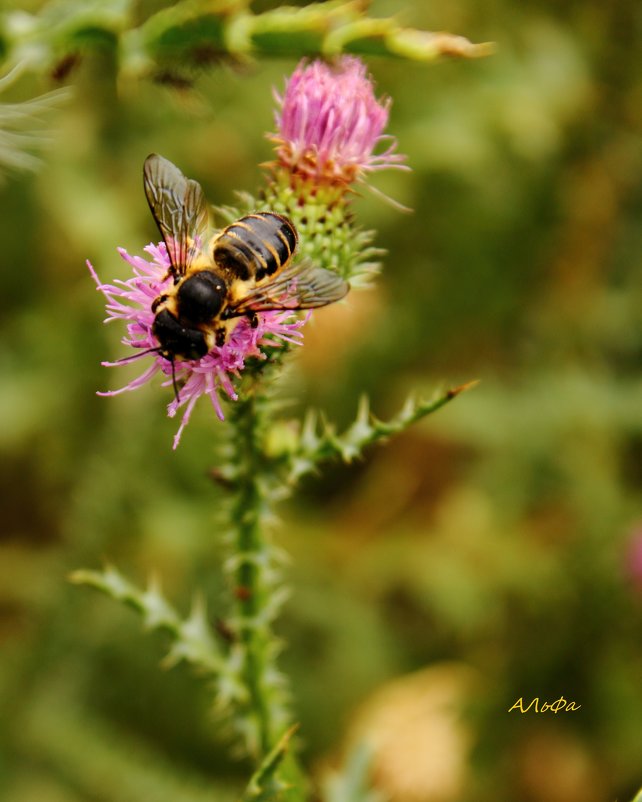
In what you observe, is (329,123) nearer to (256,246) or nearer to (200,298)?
(256,246)

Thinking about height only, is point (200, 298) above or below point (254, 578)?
above

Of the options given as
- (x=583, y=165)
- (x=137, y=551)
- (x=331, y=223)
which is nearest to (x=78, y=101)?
(x=137, y=551)

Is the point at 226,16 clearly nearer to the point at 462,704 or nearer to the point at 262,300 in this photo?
the point at 262,300

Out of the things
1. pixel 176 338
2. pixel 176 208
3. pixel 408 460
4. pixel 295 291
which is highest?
pixel 408 460

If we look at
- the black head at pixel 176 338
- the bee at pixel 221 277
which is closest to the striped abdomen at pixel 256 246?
the bee at pixel 221 277
